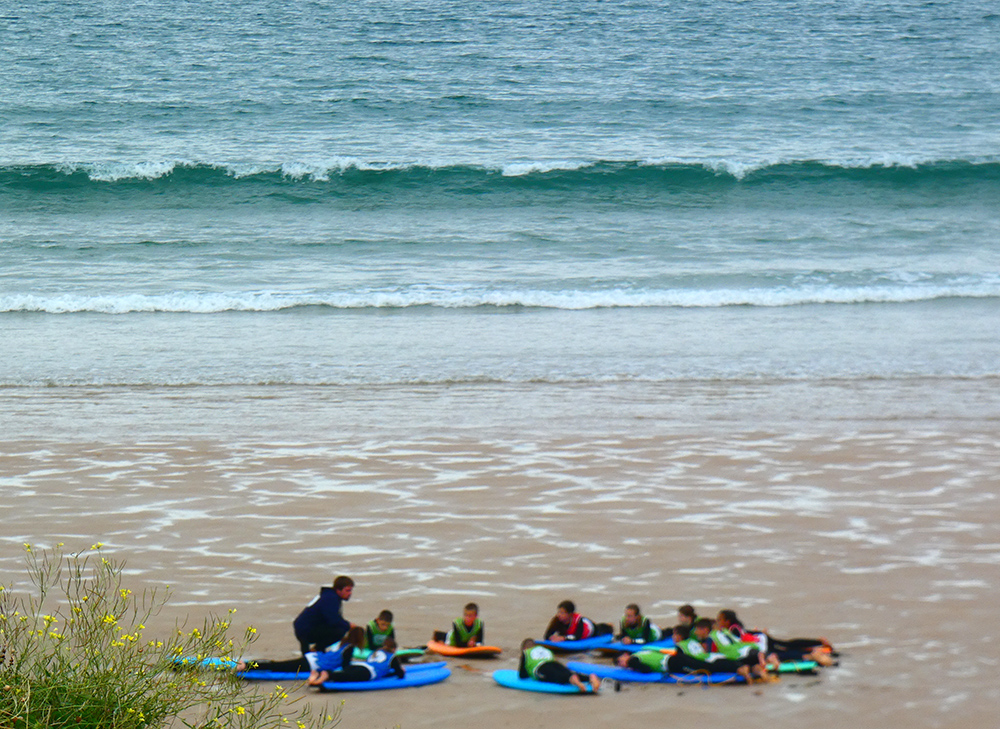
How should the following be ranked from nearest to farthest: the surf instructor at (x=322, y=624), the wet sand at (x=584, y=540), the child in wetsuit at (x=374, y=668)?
the wet sand at (x=584, y=540), the child in wetsuit at (x=374, y=668), the surf instructor at (x=322, y=624)

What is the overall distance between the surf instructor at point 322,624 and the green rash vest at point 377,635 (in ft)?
0.47

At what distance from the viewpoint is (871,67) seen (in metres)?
32.2

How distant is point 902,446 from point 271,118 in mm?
22702

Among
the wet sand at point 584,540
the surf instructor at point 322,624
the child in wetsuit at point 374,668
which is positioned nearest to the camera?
the wet sand at point 584,540

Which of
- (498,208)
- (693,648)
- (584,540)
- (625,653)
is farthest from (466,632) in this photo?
(498,208)

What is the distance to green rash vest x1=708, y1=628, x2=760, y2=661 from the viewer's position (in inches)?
245

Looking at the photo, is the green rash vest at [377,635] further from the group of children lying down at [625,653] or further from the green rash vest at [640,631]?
the green rash vest at [640,631]

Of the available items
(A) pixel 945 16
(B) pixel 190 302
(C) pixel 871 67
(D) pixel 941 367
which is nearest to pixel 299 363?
(B) pixel 190 302

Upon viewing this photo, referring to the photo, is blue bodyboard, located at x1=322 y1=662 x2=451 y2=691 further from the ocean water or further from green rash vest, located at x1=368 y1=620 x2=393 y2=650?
the ocean water

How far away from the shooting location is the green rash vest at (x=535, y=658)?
6.21 m

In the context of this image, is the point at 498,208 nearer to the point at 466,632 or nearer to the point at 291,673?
the point at 466,632

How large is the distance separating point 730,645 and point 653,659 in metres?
0.46

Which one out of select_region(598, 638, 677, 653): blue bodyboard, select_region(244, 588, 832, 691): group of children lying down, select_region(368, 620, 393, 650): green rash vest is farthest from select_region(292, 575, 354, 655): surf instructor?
select_region(598, 638, 677, 653): blue bodyboard

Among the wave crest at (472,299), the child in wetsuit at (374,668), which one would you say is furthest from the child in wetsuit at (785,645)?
the wave crest at (472,299)
